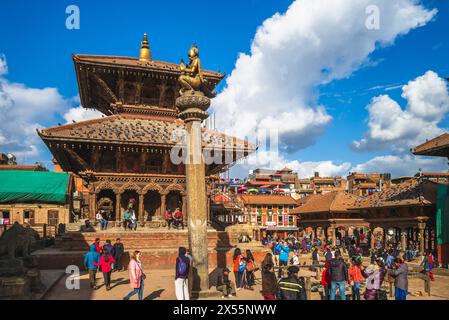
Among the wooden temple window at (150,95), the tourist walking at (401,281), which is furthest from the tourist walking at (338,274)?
the wooden temple window at (150,95)

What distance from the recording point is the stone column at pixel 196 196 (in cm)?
1179

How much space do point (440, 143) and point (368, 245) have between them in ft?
49.1

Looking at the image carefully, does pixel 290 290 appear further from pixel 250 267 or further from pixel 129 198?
pixel 129 198

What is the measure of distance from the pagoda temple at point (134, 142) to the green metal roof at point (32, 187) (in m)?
10.8

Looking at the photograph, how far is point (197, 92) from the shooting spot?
1287 centimetres

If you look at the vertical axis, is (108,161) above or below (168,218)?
above

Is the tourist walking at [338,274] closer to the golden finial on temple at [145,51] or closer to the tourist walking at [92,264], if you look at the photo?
the tourist walking at [92,264]

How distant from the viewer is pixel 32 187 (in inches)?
1476

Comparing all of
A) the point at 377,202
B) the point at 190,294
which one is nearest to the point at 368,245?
the point at 377,202

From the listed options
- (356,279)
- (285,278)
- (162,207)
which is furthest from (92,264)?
(162,207)

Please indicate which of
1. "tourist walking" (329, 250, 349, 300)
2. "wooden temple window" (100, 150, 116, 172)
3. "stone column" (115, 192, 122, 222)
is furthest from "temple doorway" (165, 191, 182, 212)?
"tourist walking" (329, 250, 349, 300)

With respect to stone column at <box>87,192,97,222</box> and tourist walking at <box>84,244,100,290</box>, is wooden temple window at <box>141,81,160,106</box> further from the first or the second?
tourist walking at <box>84,244,100,290</box>

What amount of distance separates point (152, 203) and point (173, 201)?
4.45 ft

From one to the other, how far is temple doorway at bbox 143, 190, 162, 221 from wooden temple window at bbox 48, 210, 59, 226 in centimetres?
1700
